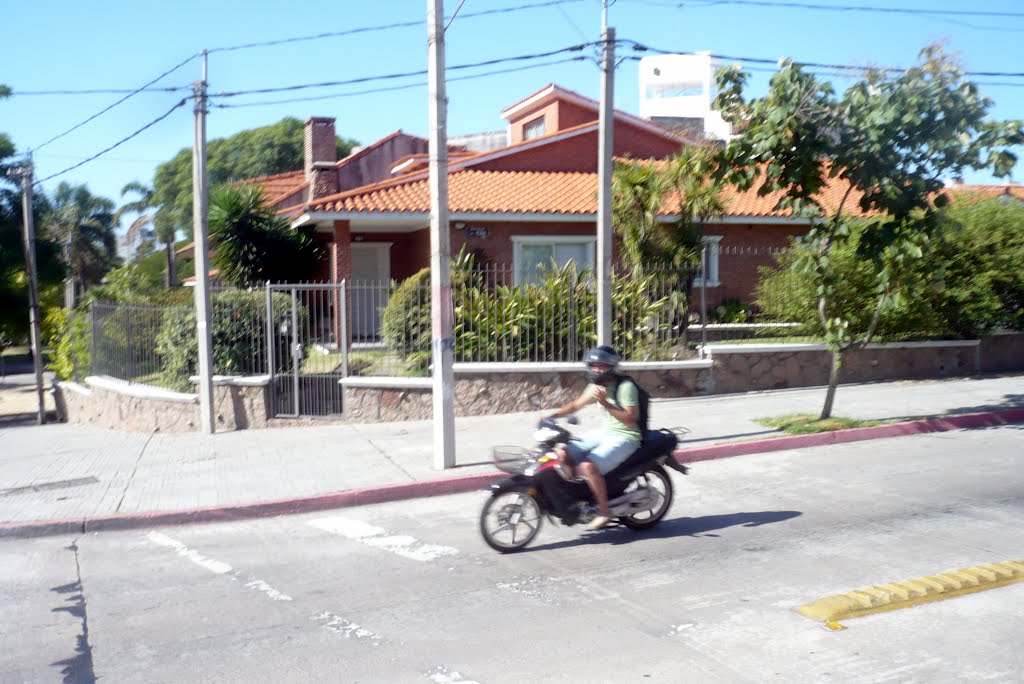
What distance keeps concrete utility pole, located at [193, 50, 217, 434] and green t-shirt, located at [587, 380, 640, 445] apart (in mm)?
8267

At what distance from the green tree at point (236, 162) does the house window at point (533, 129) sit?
2951cm

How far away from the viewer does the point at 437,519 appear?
8891 mm

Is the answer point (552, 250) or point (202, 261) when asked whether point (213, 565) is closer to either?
point (202, 261)

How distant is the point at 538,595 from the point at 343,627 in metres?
1.32

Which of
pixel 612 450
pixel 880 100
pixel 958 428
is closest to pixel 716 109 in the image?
pixel 880 100

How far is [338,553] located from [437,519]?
1.36m

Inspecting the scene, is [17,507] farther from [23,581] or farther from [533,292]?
[533,292]

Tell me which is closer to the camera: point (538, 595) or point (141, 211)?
point (538, 595)

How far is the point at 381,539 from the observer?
816cm

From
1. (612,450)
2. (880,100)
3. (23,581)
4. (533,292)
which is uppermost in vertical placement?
(880,100)

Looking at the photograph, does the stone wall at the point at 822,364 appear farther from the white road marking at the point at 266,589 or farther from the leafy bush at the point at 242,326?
the white road marking at the point at 266,589

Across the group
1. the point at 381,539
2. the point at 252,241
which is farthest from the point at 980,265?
the point at 252,241

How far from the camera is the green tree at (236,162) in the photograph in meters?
56.6

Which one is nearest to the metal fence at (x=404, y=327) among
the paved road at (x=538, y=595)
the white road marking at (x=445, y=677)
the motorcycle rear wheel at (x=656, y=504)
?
the paved road at (x=538, y=595)
